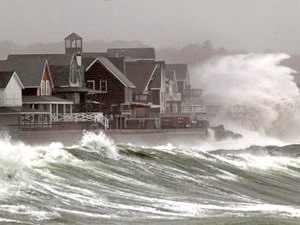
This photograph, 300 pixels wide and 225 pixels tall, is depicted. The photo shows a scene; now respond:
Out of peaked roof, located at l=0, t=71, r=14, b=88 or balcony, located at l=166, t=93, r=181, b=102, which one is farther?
balcony, located at l=166, t=93, r=181, b=102

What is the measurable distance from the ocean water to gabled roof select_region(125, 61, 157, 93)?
50.0m

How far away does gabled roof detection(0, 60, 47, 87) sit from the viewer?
62000 mm

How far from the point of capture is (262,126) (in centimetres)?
9656

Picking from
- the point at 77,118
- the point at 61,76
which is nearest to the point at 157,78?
the point at 61,76

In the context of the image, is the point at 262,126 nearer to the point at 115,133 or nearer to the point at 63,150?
the point at 115,133

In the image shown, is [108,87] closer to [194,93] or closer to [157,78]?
[157,78]

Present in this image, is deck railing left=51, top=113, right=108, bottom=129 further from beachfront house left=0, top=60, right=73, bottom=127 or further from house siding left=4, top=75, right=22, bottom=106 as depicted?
house siding left=4, top=75, right=22, bottom=106

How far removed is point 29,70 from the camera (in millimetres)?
63281

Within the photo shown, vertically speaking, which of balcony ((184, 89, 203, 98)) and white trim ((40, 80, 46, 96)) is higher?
balcony ((184, 89, 203, 98))

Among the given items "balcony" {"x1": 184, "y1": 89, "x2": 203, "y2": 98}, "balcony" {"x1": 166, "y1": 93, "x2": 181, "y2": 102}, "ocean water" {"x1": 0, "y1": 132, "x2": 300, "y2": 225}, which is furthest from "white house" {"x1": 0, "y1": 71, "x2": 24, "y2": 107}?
"balcony" {"x1": 184, "y1": 89, "x2": 203, "y2": 98}

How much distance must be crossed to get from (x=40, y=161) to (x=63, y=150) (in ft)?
11.6

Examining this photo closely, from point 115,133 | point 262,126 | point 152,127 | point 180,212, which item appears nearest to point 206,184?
point 180,212

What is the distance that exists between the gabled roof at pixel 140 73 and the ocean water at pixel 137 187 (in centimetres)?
5002

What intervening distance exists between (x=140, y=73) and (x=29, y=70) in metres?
23.7
